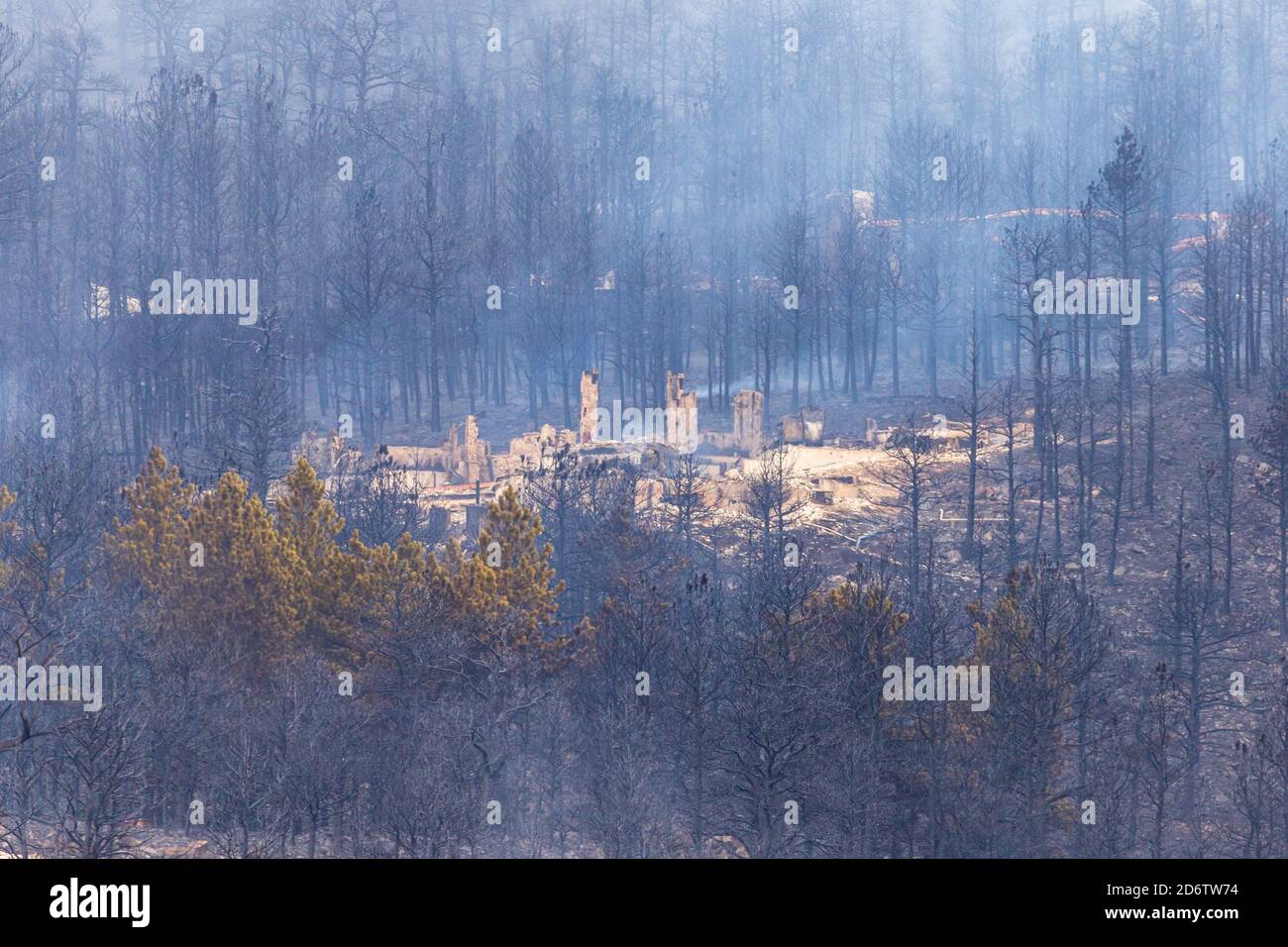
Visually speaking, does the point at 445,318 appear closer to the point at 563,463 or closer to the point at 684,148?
the point at 563,463

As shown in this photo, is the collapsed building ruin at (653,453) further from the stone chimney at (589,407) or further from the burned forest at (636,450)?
the burned forest at (636,450)

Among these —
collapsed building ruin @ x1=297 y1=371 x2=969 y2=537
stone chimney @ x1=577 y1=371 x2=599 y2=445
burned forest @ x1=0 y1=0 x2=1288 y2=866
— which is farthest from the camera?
stone chimney @ x1=577 y1=371 x2=599 y2=445

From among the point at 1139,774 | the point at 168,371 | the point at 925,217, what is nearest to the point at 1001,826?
the point at 1139,774

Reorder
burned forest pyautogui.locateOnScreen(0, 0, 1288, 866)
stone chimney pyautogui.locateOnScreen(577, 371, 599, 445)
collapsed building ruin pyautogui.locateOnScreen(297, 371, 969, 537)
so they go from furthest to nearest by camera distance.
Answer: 1. stone chimney pyautogui.locateOnScreen(577, 371, 599, 445)
2. collapsed building ruin pyautogui.locateOnScreen(297, 371, 969, 537)
3. burned forest pyautogui.locateOnScreen(0, 0, 1288, 866)

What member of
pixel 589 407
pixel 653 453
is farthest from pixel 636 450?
pixel 589 407

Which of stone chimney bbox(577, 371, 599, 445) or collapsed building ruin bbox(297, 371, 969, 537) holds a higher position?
stone chimney bbox(577, 371, 599, 445)

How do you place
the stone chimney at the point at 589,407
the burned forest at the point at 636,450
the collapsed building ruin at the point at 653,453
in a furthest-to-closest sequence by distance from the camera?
the stone chimney at the point at 589,407 < the collapsed building ruin at the point at 653,453 < the burned forest at the point at 636,450

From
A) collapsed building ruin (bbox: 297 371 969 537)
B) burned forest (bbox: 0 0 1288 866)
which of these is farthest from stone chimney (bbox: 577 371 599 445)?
burned forest (bbox: 0 0 1288 866)

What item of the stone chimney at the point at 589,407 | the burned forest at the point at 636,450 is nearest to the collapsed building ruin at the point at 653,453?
the stone chimney at the point at 589,407

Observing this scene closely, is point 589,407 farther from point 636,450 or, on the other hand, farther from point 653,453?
point 653,453

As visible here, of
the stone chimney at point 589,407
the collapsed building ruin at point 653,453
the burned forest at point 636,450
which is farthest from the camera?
the stone chimney at point 589,407

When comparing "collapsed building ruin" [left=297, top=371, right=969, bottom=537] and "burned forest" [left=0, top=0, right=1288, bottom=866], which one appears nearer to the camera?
"burned forest" [left=0, top=0, right=1288, bottom=866]

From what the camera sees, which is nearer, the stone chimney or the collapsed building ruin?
the collapsed building ruin

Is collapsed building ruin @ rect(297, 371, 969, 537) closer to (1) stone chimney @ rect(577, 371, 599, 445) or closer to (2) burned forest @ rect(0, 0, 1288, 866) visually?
(1) stone chimney @ rect(577, 371, 599, 445)
